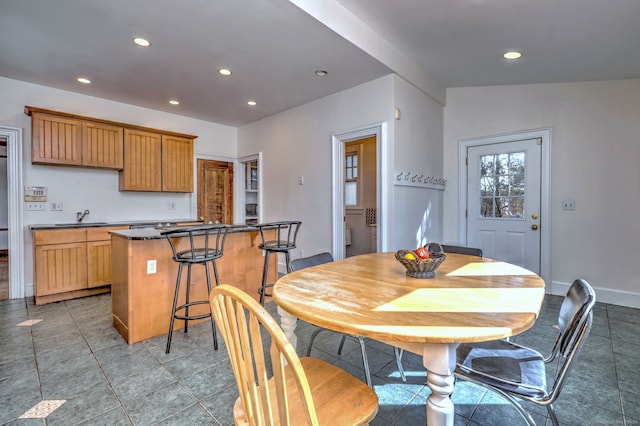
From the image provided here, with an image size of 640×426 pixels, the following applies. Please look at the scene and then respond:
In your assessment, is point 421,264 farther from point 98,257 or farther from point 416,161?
point 98,257

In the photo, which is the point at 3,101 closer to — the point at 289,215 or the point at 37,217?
the point at 37,217

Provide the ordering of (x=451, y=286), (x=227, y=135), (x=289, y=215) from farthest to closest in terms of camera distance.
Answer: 1. (x=227, y=135)
2. (x=289, y=215)
3. (x=451, y=286)

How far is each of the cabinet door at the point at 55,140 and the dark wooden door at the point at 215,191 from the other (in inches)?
70.4

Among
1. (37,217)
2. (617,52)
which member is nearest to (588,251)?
(617,52)

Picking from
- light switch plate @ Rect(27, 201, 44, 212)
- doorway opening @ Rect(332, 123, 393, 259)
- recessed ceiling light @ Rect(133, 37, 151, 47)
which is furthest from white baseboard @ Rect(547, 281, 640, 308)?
light switch plate @ Rect(27, 201, 44, 212)

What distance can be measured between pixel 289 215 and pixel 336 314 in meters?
3.73

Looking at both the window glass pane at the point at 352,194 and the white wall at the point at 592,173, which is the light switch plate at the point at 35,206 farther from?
the white wall at the point at 592,173

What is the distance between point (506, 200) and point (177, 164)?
15.6ft

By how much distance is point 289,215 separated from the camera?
4.74m

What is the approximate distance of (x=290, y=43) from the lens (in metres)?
2.80

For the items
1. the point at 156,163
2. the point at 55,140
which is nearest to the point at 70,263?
the point at 55,140

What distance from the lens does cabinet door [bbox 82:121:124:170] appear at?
3.94 m

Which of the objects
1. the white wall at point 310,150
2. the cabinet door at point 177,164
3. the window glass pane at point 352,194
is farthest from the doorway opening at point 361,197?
the cabinet door at point 177,164

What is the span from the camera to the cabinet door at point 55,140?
3608mm
